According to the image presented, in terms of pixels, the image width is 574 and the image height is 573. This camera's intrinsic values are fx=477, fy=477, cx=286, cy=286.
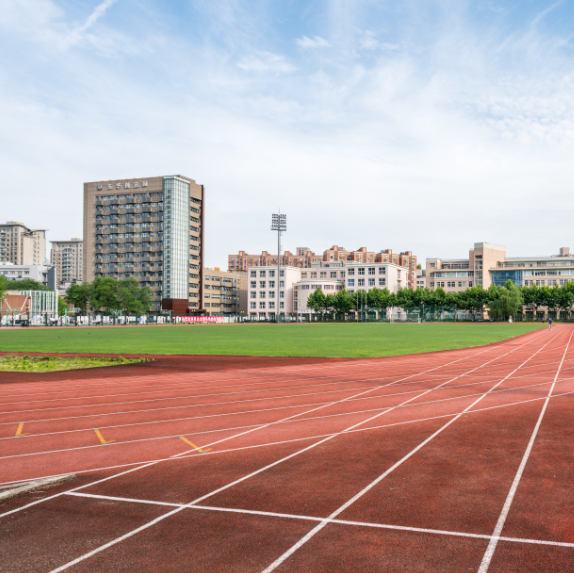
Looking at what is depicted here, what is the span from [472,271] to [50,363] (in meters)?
127

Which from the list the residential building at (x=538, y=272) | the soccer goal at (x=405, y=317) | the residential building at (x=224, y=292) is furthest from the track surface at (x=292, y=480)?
the residential building at (x=538, y=272)

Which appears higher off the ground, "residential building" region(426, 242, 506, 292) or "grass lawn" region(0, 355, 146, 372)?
"residential building" region(426, 242, 506, 292)

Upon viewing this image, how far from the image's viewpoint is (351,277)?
405 feet

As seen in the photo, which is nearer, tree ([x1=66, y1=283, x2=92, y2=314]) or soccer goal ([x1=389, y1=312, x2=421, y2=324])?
tree ([x1=66, y1=283, x2=92, y2=314])

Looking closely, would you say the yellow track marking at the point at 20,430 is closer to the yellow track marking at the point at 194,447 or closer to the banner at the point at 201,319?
the yellow track marking at the point at 194,447

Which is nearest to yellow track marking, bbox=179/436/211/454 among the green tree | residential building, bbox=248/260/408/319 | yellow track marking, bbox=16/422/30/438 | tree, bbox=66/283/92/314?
yellow track marking, bbox=16/422/30/438

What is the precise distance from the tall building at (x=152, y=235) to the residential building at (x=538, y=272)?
7968 cm

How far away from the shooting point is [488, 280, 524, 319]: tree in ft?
313

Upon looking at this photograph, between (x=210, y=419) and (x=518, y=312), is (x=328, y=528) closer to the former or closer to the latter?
(x=210, y=419)

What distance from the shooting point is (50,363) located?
19.7 meters

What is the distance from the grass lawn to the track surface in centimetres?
623

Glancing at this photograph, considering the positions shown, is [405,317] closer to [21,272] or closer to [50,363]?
[50,363]

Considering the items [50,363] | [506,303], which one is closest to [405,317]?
[506,303]

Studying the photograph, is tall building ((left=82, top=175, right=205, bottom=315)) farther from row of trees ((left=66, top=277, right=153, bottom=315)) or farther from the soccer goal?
the soccer goal
